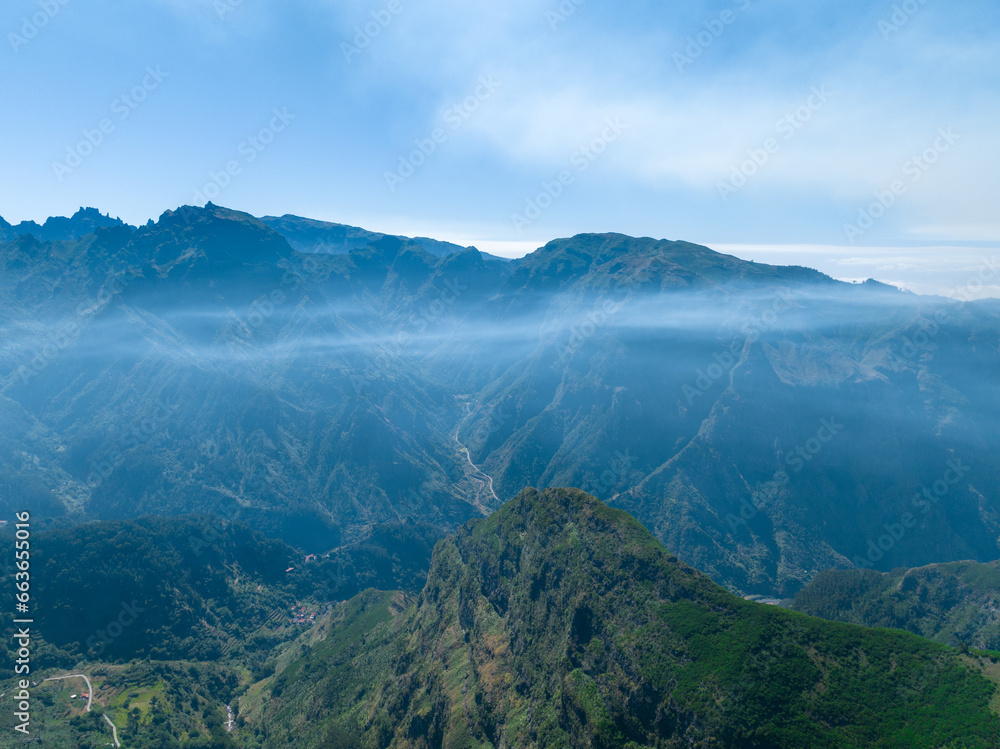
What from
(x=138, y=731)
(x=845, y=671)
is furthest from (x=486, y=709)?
(x=138, y=731)

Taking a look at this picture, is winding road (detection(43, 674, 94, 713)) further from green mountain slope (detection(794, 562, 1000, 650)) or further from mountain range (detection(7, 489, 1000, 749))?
green mountain slope (detection(794, 562, 1000, 650))

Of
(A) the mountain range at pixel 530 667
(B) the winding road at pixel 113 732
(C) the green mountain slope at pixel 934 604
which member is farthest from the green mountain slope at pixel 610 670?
(C) the green mountain slope at pixel 934 604

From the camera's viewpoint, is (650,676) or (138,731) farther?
(138,731)

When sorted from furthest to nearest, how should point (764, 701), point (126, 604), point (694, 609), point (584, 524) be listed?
point (126, 604) → point (584, 524) → point (694, 609) → point (764, 701)

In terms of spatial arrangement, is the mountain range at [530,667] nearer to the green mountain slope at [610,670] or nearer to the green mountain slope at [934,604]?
the green mountain slope at [610,670]

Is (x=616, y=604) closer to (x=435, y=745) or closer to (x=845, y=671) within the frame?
(x=845, y=671)

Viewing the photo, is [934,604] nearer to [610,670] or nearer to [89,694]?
[610,670]

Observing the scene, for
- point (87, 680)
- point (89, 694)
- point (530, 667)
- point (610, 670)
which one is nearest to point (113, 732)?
point (89, 694)
